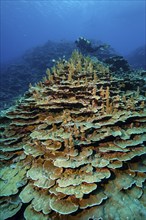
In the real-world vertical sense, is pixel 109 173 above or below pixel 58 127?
below

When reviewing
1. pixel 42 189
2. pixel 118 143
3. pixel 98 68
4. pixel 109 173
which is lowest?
pixel 42 189

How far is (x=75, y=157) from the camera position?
3.20 metres

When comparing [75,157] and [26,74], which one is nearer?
[75,157]

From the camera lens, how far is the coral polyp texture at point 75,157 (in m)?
2.91

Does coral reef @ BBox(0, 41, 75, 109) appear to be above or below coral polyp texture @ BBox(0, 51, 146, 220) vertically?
above

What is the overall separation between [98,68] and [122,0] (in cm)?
6719

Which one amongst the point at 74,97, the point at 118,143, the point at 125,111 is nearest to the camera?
the point at 118,143

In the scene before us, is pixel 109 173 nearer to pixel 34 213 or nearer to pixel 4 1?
pixel 34 213

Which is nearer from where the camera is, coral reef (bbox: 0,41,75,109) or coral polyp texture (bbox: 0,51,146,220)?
coral polyp texture (bbox: 0,51,146,220)

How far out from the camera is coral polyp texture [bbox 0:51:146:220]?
115 inches

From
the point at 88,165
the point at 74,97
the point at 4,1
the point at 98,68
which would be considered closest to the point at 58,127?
the point at 74,97

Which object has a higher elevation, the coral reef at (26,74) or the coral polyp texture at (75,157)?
the coral reef at (26,74)

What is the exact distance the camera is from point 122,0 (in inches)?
2415

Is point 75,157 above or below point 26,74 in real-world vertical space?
below
